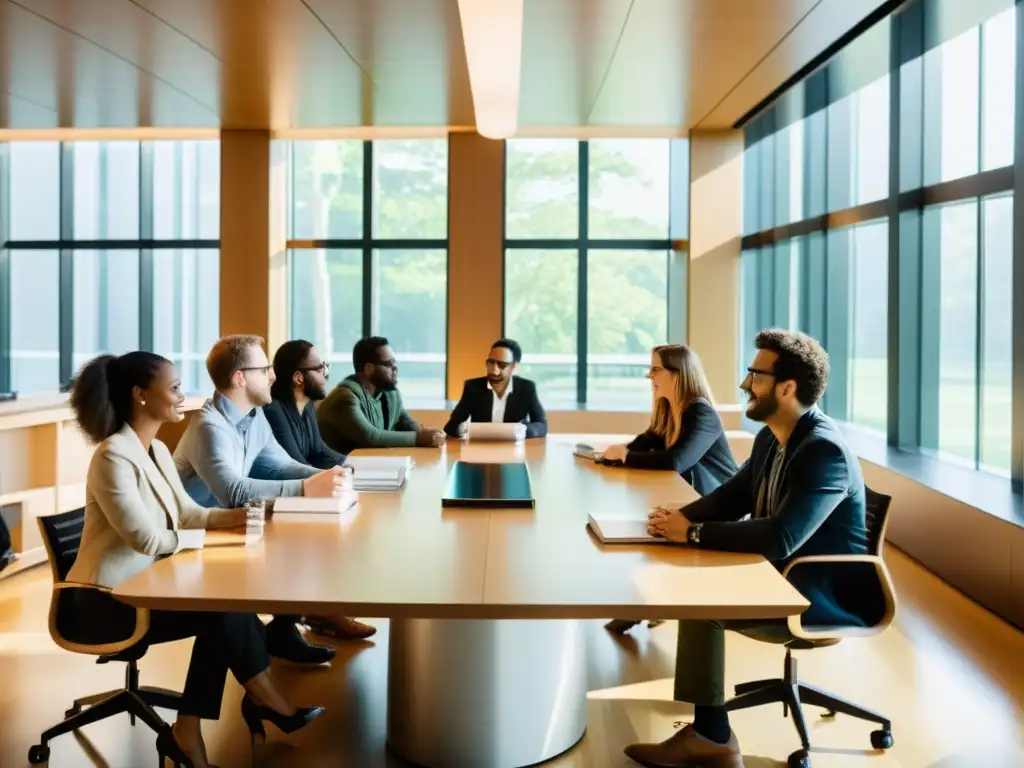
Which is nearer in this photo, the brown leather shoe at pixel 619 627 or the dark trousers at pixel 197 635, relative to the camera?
the dark trousers at pixel 197 635

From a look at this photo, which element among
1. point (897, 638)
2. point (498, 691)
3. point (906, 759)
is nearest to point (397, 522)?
point (498, 691)

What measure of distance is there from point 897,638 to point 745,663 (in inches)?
35.3

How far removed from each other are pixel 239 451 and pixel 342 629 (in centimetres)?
114

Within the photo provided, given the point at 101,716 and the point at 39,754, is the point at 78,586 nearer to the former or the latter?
the point at 101,716

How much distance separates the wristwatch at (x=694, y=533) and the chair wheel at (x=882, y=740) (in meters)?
1.10

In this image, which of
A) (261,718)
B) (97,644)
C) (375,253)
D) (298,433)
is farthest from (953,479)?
(375,253)

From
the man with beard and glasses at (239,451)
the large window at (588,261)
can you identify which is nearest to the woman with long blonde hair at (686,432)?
the man with beard and glasses at (239,451)

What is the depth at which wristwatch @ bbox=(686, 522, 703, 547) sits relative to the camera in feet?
8.89

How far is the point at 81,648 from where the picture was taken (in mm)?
2900

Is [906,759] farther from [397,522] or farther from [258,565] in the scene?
[258,565]

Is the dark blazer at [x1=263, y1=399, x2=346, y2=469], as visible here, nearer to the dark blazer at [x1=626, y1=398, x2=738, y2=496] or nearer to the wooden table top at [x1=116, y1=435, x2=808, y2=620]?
the wooden table top at [x1=116, y1=435, x2=808, y2=620]

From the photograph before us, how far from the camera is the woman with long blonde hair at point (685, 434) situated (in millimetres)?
4305

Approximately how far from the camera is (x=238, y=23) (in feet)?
18.7

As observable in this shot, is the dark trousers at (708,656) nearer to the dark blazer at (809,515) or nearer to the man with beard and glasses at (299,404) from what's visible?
the dark blazer at (809,515)
